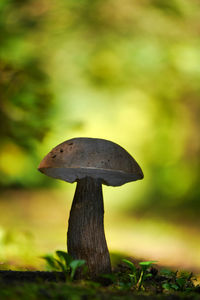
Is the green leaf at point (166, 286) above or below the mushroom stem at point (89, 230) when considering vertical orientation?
below

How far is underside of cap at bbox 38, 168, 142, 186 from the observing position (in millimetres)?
2164

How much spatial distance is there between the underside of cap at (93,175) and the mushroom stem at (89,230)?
46mm

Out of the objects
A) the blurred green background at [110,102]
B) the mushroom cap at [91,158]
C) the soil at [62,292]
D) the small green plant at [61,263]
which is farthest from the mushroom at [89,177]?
the blurred green background at [110,102]

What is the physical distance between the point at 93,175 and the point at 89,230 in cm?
35

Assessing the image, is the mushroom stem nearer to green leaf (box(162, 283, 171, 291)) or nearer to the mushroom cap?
the mushroom cap

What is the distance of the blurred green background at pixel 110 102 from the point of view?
4289mm

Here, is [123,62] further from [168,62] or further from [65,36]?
[65,36]

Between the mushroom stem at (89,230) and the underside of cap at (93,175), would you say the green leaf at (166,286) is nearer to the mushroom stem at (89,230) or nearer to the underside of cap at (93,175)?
the mushroom stem at (89,230)

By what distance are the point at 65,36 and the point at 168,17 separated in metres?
1.64

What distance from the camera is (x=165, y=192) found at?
4770mm

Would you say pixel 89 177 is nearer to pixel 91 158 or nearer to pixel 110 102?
pixel 91 158

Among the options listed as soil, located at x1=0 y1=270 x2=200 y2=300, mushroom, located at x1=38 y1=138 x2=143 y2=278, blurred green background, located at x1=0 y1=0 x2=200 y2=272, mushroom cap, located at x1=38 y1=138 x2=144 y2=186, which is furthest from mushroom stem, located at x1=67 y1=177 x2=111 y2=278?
blurred green background, located at x1=0 y1=0 x2=200 y2=272

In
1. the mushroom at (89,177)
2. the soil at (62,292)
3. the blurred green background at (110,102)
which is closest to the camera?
the soil at (62,292)

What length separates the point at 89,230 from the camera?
83.3 inches
